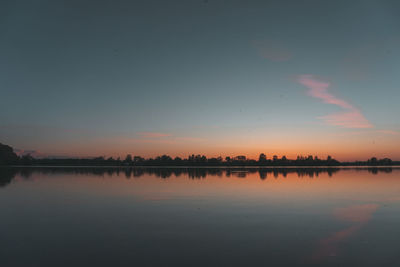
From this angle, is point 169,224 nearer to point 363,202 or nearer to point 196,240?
point 196,240

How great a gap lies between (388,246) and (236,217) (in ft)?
24.4

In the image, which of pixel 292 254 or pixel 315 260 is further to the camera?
pixel 292 254

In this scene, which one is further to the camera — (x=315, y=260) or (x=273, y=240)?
(x=273, y=240)

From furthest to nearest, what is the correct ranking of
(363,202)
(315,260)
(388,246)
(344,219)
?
1. (363,202)
2. (344,219)
3. (388,246)
4. (315,260)

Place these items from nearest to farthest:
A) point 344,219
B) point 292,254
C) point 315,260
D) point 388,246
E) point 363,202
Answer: point 315,260, point 292,254, point 388,246, point 344,219, point 363,202

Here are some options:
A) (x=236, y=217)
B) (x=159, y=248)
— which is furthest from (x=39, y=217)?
(x=236, y=217)

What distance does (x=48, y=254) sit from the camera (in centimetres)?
1011

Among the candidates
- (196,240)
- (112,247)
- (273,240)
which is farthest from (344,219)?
(112,247)

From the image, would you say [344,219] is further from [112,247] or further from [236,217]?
[112,247]

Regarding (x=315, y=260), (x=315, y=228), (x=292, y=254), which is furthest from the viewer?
(x=315, y=228)

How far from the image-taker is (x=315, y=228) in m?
14.1

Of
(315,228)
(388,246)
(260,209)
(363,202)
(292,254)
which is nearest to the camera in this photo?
(292,254)

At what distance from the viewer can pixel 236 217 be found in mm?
16516

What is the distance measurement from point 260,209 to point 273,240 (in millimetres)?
7472
